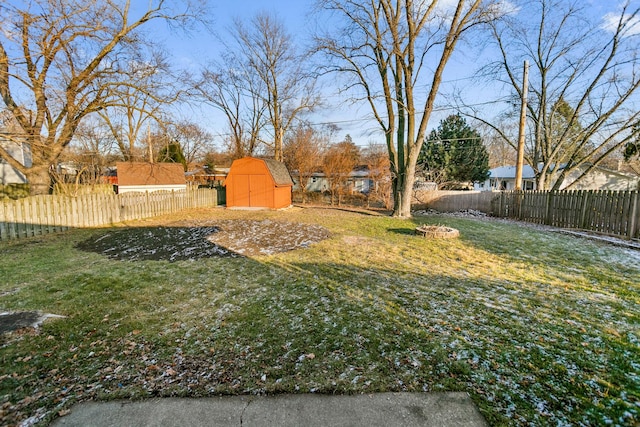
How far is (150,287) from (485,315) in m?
4.98

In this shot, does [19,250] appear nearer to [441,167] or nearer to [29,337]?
[29,337]

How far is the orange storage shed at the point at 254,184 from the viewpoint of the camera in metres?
16.7

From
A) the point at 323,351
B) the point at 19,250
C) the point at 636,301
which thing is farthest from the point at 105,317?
the point at 636,301

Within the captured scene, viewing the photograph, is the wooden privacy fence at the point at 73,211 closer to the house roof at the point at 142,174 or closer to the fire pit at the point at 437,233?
the house roof at the point at 142,174

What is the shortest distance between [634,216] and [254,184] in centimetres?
1556

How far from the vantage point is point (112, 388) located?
2395 mm

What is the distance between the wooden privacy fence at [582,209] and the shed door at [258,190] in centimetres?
1291

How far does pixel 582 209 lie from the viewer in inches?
397

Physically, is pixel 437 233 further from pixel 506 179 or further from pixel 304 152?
pixel 506 179

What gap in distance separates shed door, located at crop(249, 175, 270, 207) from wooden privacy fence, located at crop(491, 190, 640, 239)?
12.9 meters

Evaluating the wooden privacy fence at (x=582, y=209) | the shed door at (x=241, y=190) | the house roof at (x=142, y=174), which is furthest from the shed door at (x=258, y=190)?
the wooden privacy fence at (x=582, y=209)

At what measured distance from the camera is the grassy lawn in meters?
2.35

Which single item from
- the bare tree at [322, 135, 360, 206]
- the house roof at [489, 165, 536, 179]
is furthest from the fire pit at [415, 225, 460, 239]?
the house roof at [489, 165, 536, 179]

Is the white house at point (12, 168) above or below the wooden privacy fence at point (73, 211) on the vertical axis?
above
